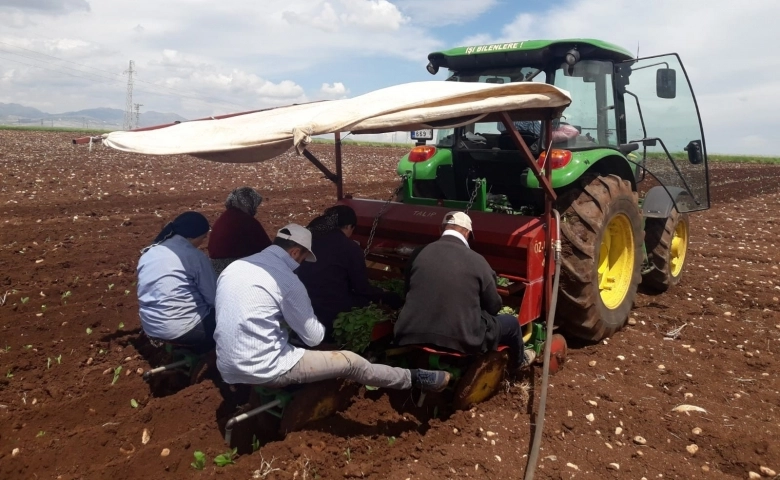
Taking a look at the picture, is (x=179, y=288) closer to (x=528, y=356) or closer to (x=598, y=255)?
(x=528, y=356)

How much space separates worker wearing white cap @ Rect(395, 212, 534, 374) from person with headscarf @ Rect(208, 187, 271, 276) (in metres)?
2.08

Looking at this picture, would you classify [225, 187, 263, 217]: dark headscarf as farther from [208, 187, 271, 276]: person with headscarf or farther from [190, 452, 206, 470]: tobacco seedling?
[190, 452, 206, 470]: tobacco seedling

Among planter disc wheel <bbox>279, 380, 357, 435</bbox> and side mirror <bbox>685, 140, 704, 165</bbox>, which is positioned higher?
side mirror <bbox>685, 140, 704, 165</bbox>

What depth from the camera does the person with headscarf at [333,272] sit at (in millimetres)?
4289

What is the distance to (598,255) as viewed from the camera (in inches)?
187

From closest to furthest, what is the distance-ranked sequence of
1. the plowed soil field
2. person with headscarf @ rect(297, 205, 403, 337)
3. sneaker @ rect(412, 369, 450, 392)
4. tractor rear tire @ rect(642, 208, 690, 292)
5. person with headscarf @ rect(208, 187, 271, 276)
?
the plowed soil field, sneaker @ rect(412, 369, 450, 392), person with headscarf @ rect(297, 205, 403, 337), person with headscarf @ rect(208, 187, 271, 276), tractor rear tire @ rect(642, 208, 690, 292)

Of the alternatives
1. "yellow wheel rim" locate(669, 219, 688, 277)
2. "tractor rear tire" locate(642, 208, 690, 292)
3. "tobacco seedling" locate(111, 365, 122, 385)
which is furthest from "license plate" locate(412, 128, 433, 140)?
"yellow wheel rim" locate(669, 219, 688, 277)

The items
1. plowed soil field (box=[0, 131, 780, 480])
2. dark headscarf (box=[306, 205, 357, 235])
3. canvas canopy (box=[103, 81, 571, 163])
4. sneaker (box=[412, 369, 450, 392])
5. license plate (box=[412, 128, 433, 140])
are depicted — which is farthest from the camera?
license plate (box=[412, 128, 433, 140])

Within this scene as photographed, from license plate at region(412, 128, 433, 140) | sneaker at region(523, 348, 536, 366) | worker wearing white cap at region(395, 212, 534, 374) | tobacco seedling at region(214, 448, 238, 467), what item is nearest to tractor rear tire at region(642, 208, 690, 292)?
sneaker at region(523, 348, 536, 366)

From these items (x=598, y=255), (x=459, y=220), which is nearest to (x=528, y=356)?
(x=598, y=255)

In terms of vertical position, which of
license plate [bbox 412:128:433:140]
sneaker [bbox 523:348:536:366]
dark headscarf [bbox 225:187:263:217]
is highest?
license plate [bbox 412:128:433:140]

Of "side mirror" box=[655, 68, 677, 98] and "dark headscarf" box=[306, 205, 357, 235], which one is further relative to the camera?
"side mirror" box=[655, 68, 677, 98]

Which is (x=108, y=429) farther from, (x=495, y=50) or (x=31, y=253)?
(x=31, y=253)

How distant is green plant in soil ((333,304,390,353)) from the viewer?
4066 mm
